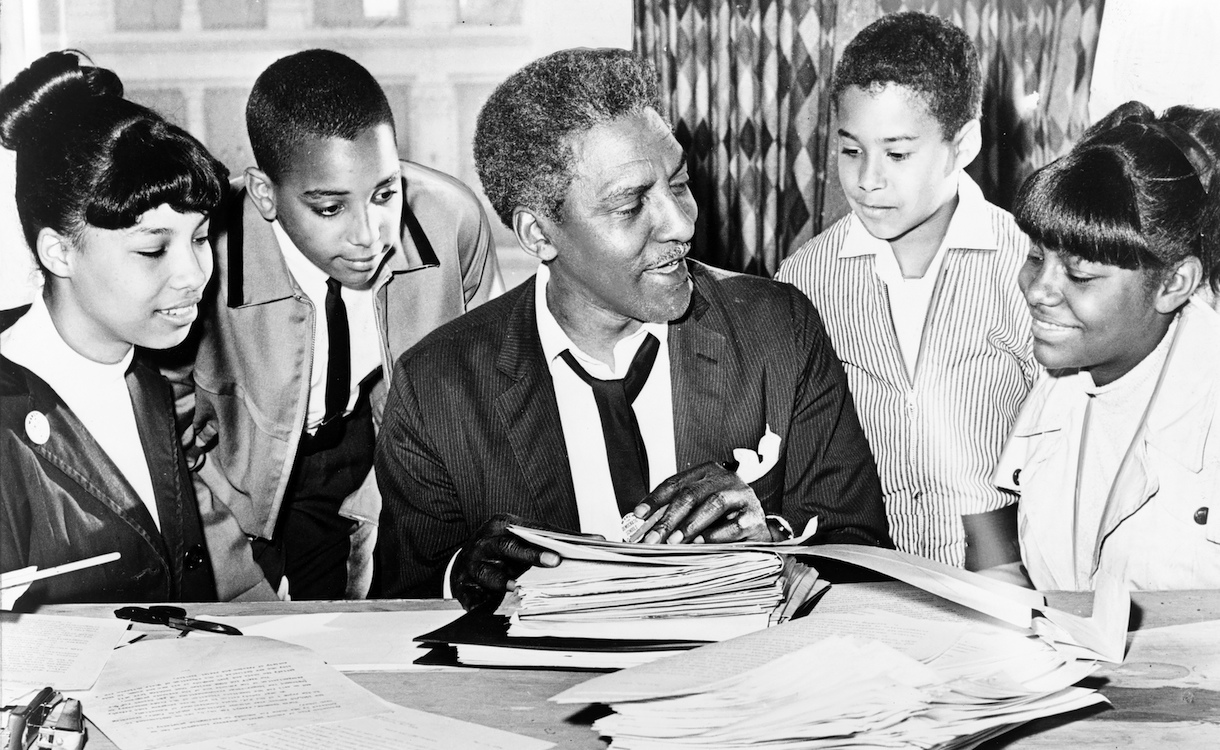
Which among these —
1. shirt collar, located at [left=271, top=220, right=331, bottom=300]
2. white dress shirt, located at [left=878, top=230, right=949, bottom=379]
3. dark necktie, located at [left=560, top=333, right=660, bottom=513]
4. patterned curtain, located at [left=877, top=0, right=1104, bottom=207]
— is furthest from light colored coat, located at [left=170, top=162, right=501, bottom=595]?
patterned curtain, located at [left=877, top=0, right=1104, bottom=207]

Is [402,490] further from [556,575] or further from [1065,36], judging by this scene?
[1065,36]

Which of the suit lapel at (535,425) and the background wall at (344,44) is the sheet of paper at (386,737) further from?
the background wall at (344,44)

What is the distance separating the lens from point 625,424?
74.2 inches

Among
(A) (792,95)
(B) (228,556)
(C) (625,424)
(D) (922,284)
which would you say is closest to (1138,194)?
(D) (922,284)

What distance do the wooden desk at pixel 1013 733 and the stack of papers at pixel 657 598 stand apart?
67mm

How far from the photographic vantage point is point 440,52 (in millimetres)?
1895

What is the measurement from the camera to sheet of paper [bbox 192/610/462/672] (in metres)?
1.32

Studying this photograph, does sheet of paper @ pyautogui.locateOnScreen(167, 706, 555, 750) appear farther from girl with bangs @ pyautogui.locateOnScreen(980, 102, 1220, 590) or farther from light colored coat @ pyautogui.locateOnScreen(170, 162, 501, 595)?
girl with bangs @ pyautogui.locateOnScreen(980, 102, 1220, 590)

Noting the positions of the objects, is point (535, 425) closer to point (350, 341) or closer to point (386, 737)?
point (350, 341)

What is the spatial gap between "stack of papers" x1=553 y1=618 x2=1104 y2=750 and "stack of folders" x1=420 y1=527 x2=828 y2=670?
0.48 feet

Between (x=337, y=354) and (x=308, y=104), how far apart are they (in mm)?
449

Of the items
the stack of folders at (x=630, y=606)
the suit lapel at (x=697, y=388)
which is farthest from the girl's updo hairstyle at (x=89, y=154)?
the stack of folders at (x=630, y=606)

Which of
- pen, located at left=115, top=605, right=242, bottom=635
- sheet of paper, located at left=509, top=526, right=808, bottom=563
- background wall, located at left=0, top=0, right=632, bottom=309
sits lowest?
pen, located at left=115, top=605, right=242, bottom=635

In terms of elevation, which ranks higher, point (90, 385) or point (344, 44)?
point (344, 44)
